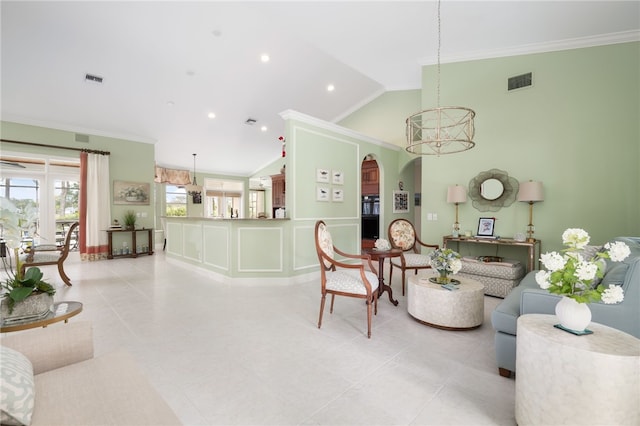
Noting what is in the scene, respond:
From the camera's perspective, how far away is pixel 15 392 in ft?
2.88

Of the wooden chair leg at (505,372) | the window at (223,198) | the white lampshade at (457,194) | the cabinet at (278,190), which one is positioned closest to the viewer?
the wooden chair leg at (505,372)

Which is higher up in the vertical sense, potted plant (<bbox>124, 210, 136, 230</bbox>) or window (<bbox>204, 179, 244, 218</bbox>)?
window (<bbox>204, 179, 244, 218</bbox>)

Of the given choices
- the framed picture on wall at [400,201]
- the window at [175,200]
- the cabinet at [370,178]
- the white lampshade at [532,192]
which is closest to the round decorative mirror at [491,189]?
the white lampshade at [532,192]

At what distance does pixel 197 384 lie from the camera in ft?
6.17

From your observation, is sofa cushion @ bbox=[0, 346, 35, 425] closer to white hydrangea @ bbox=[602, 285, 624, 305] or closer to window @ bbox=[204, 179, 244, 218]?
white hydrangea @ bbox=[602, 285, 624, 305]

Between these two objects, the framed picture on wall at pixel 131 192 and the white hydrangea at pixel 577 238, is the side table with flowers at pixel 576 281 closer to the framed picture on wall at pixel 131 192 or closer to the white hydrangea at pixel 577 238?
the white hydrangea at pixel 577 238

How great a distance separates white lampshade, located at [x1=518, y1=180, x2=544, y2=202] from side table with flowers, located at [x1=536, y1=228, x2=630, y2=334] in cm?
271

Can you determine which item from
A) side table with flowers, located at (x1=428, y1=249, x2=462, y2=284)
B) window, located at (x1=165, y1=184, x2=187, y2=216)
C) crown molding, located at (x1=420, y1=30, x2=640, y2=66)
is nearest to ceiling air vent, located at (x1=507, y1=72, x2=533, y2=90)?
crown molding, located at (x1=420, y1=30, x2=640, y2=66)

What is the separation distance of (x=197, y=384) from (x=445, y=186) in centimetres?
429

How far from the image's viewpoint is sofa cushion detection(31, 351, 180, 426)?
3.09 ft

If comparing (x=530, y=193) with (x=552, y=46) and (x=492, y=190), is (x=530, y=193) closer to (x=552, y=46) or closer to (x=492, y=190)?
(x=492, y=190)

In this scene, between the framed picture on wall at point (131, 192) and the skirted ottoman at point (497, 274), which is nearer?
the skirted ottoman at point (497, 274)

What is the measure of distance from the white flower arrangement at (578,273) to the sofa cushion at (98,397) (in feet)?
5.81

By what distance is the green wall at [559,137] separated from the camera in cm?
360
